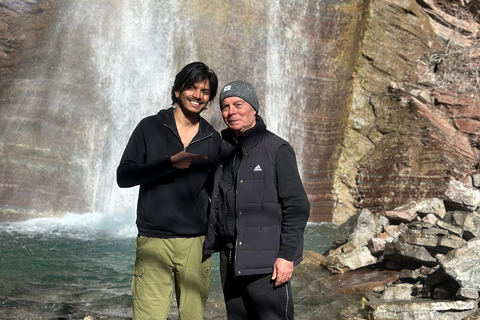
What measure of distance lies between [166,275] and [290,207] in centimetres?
87

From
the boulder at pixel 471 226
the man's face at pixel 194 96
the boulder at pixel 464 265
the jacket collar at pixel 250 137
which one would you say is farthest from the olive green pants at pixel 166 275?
the boulder at pixel 471 226

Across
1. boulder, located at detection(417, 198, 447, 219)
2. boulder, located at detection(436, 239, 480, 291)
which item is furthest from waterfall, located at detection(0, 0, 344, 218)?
boulder, located at detection(436, 239, 480, 291)

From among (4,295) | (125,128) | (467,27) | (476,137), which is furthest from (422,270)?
(467,27)

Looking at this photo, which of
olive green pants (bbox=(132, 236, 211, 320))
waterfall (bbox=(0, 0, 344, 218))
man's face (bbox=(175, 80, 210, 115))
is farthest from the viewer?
waterfall (bbox=(0, 0, 344, 218))

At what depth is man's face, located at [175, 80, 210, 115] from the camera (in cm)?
301

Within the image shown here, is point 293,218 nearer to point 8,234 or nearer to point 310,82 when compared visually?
point 8,234

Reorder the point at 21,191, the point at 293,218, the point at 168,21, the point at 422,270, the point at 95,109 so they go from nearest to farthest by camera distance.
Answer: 1. the point at 293,218
2. the point at 422,270
3. the point at 21,191
4. the point at 95,109
5. the point at 168,21

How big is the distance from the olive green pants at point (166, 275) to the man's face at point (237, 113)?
2.35 feet

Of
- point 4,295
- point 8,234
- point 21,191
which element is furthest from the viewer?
point 21,191

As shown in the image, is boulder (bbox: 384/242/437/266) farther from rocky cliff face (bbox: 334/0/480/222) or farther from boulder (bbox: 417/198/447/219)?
rocky cliff face (bbox: 334/0/480/222)

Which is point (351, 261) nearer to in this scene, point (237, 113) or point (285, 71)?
point (237, 113)

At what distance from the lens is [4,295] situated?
5.02 metres

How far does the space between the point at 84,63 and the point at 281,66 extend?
4.65 m

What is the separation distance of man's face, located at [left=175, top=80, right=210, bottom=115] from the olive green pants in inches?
31.0
